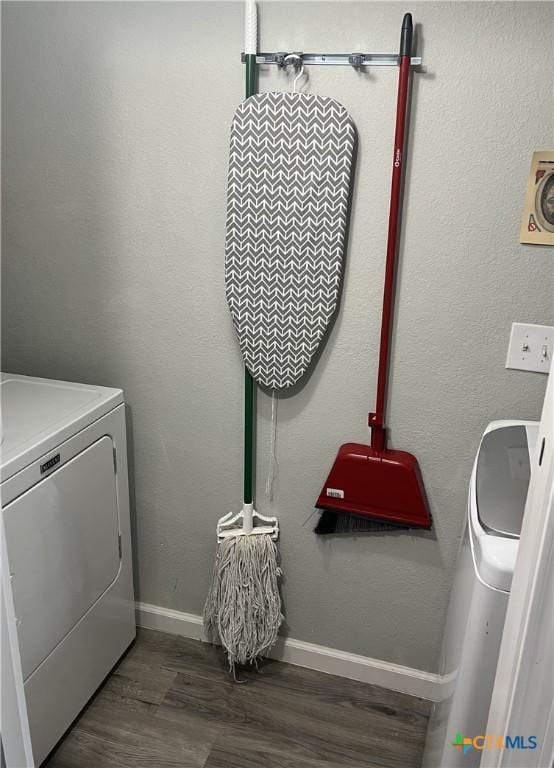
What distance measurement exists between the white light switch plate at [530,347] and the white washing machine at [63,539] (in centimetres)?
98

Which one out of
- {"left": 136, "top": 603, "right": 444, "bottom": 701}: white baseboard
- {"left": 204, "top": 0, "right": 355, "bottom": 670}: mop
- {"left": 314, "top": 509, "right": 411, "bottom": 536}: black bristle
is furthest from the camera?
{"left": 136, "top": 603, "right": 444, "bottom": 701}: white baseboard

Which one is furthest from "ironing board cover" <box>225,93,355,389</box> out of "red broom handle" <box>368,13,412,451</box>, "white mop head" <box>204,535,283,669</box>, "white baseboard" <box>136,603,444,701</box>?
"white baseboard" <box>136,603,444,701</box>

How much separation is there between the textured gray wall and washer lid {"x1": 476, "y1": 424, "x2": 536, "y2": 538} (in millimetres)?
172

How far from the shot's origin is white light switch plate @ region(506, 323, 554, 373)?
150 cm

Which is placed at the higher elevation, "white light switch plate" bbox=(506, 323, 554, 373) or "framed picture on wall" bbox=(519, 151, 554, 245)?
"framed picture on wall" bbox=(519, 151, 554, 245)

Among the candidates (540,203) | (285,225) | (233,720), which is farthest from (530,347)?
(233,720)

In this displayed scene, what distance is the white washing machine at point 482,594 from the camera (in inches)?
41.3

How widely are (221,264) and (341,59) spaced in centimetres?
53

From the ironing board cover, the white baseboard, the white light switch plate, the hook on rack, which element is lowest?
the white baseboard

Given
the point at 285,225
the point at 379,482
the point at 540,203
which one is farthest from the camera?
the point at 379,482

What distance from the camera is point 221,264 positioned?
66.2 inches

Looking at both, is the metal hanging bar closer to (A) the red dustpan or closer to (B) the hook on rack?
(B) the hook on rack

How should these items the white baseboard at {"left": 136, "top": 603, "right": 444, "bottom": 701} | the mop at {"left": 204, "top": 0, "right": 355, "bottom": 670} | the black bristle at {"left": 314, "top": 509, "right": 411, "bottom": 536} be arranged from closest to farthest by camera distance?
the mop at {"left": 204, "top": 0, "right": 355, "bottom": 670} → the black bristle at {"left": 314, "top": 509, "right": 411, "bottom": 536} → the white baseboard at {"left": 136, "top": 603, "right": 444, "bottom": 701}

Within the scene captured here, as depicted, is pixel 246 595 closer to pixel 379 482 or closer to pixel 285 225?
pixel 379 482
